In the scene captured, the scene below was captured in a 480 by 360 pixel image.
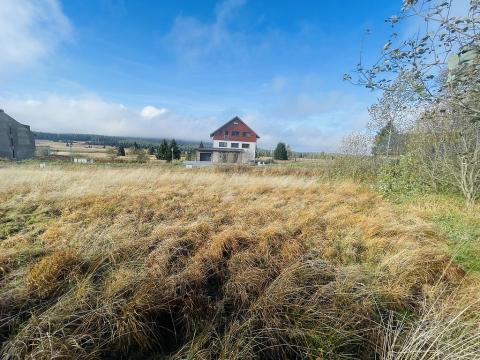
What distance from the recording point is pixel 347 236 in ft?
13.8

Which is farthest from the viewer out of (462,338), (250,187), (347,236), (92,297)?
(250,187)

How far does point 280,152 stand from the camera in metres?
50.1

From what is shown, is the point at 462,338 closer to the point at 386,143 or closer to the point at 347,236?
the point at 347,236

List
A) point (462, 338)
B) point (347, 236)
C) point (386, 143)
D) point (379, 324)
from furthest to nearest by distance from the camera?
point (386, 143) → point (347, 236) → point (379, 324) → point (462, 338)

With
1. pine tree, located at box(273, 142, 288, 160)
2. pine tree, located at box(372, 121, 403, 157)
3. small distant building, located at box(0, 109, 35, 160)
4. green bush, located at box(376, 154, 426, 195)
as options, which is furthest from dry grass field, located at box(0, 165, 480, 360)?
pine tree, located at box(273, 142, 288, 160)

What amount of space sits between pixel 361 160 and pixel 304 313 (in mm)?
10354

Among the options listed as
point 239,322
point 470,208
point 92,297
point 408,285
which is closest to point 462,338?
point 408,285

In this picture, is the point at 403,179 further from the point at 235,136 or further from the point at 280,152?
the point at 280,152

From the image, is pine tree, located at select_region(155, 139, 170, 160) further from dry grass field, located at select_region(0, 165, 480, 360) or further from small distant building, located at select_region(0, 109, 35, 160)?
dry grass field, located at select_region(0, 165, 480, 360)

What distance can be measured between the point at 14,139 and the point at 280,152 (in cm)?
4239

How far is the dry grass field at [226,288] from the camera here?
211cm

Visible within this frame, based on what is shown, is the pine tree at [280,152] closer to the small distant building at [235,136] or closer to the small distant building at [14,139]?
the small distant building at [235,136]

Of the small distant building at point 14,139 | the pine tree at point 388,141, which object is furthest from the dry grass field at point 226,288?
the small distant building at point 14,139

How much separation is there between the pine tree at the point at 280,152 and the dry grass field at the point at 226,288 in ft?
150
